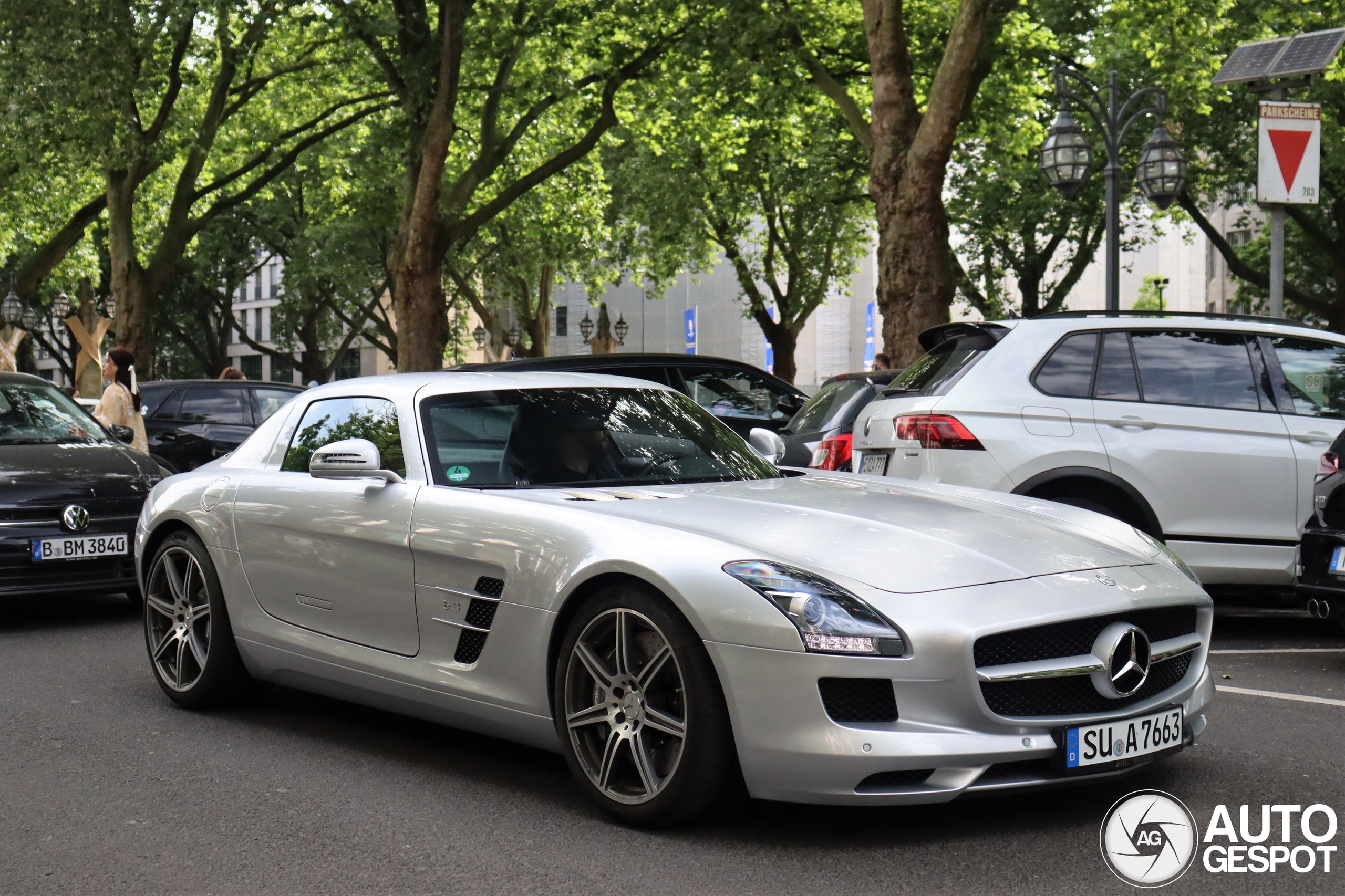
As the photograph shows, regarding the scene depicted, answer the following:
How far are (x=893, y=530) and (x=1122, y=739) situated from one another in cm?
89

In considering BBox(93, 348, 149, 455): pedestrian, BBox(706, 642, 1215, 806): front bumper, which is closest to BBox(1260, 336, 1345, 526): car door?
BBox(706, 642, 1215, 806): front bumper

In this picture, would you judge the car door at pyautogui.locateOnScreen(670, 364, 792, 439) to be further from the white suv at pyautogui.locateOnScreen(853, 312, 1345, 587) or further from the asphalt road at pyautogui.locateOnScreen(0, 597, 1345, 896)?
the asphalt road at pyautogui.locateOnScreen(0, 597, 1345, 896)

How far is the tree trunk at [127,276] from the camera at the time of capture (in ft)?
91.9

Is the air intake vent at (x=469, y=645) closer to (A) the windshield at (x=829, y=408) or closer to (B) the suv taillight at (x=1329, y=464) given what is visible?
(B) the suv taillight at (x=1329, y=464)

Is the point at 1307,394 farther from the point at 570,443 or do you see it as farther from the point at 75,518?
the point at 75,518

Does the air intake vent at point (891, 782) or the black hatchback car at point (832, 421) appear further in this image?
the black hatchback car at point (832, 421)

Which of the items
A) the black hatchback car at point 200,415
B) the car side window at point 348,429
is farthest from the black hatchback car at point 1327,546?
the black hatchback car at point 200,415

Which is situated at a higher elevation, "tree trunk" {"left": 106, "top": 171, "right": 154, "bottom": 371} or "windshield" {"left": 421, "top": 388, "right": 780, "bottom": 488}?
"tree trunk" {"left": 106, "top": 171, "right": 154, "bottom": 371}

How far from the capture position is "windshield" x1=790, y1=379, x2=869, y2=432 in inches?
470

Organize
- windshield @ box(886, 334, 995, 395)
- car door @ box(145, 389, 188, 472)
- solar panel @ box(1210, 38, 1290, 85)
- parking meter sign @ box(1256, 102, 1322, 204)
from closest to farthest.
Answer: windshield @ box(886, 334, 995, 395) → parking meter sign @ box(1256, 102, 1322, 204) → solar panel @ box(1210, 38, 1290, 85) → car door @ box(145, 389, 188, 472)

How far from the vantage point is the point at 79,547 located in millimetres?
9180

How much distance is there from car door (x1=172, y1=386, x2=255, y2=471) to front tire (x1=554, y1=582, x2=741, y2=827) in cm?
1351

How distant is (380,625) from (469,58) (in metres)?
21.5

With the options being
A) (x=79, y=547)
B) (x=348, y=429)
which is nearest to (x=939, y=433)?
(x=348, y=429)
